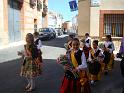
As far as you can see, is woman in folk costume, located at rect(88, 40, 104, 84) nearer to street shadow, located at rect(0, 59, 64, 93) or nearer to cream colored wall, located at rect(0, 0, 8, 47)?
street shadow, located at rect(0, 59, 64, 93)

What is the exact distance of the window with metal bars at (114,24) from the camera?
2312cm

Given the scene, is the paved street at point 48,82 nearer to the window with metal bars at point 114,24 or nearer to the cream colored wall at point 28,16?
the window with metal bars at point 114,24

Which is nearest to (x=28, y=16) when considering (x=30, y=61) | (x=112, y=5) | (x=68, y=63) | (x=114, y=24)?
(x=114, y=24)

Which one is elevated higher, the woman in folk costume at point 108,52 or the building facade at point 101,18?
the building facade at point 101,18

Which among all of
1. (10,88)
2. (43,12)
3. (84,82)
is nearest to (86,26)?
(10,88)

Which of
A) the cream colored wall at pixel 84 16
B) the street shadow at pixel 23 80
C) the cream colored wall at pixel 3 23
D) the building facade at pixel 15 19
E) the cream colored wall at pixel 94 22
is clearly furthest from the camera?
the building facade at pixel 15 19

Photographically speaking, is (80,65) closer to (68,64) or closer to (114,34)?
(68,64)

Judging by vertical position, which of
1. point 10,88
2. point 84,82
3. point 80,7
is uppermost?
point 80,7

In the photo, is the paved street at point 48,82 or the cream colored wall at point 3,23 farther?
the cream colored wall at point 3,23

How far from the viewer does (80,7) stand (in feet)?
76.3

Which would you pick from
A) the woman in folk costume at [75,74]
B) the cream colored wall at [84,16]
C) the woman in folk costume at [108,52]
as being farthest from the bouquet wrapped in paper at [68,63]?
the cream colored wall at [84,16]

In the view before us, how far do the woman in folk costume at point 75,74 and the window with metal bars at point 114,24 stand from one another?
16768 mm

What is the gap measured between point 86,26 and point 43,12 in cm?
3317

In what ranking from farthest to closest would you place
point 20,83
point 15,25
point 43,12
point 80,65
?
point 43,12 → point 15,25 → point 20,83 → point 80,65
